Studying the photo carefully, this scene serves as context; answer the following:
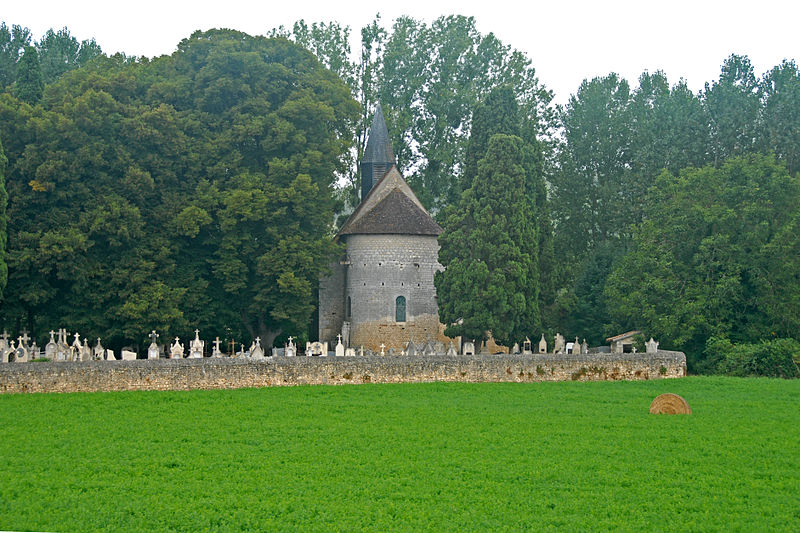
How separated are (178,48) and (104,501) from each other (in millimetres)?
30030

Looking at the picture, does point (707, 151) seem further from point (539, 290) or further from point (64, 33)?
point (64, 33)

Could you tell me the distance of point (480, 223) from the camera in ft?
115

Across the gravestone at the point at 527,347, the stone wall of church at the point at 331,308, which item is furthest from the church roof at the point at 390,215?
the gravestone at the point at 527,347

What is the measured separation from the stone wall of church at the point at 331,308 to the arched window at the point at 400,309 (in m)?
3.58

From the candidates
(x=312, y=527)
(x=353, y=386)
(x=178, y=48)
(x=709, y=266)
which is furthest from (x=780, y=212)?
(x=312, y=527)

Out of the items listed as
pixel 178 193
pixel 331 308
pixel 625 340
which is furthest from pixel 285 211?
pixel 625 340

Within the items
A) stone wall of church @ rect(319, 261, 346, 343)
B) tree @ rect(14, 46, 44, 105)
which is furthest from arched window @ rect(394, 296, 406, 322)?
tree @ rect(14, 46, 44, 105)

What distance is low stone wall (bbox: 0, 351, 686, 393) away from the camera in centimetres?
2466

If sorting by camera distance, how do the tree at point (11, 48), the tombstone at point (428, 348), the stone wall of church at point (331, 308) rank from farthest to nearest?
the tree at point (11, 48) → the stone wall of church at point (331, 308) → the tombstone at point (428, 348)

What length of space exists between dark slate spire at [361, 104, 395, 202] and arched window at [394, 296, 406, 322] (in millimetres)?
7613

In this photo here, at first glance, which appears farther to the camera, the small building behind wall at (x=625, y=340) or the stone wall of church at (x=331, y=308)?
the stone wall of church at (x=331, y=308)

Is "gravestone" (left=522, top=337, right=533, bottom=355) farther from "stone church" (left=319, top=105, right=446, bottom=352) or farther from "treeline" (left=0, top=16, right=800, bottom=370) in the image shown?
"stone church" (left=319, top=105, right=446, bottom=352)

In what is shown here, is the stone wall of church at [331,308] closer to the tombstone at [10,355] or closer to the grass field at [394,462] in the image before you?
the tombstone at [10,355]

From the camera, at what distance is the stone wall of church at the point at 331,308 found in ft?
145
